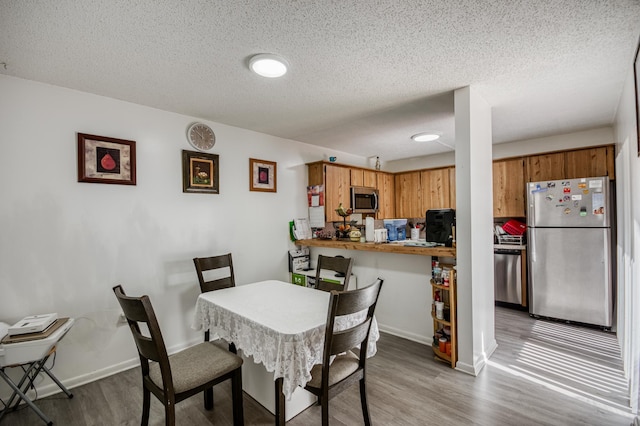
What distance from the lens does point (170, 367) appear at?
161 centimetres

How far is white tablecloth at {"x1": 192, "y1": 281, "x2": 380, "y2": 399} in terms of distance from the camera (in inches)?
61.2

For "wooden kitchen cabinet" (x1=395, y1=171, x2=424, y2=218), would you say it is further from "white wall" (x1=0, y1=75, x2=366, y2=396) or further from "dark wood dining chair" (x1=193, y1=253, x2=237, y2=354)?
"dark wood dining chair" (x1=193, y1=253, x2=237, y2=354)

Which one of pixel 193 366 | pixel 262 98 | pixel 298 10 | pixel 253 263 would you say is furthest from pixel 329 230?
pixel 298 10

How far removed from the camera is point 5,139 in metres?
2.14

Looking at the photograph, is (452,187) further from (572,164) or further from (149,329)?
(149,329)

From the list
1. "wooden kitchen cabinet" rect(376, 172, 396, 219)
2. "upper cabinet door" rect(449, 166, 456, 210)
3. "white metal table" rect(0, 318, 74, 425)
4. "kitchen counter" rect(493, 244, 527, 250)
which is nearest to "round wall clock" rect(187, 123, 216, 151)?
"white metal table" rect(0, 318, 74, 425)

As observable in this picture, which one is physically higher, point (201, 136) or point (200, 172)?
point (201, 136)

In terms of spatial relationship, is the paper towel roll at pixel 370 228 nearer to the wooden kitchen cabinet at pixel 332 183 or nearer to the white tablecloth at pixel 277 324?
the wooden kitchen cabinet at pixel 332 183

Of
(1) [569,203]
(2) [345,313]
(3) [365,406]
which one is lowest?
(3) [365,406]

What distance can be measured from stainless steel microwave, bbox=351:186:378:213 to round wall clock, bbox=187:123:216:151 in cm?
221

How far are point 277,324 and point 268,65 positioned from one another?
5.56 ft

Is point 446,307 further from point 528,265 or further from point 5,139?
point 5,139

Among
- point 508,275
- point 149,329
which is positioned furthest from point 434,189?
point 149,329

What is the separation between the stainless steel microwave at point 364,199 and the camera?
4.59m
